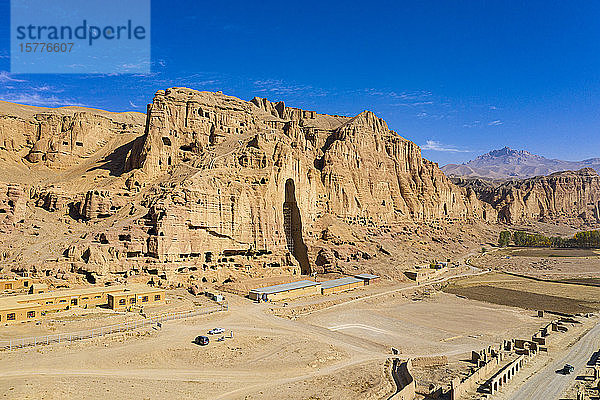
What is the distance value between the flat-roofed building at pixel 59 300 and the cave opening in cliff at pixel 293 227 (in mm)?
31969

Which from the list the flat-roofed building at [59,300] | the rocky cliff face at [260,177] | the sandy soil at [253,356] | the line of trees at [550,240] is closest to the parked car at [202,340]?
the sandy soil at [253,356]

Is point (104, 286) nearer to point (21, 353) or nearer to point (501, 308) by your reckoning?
point (21, 353)

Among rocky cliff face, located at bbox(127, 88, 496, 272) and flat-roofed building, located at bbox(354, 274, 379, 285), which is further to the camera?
flat-roofed building, located at bbox(354, 274, 379, 285)

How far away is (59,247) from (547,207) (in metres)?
204

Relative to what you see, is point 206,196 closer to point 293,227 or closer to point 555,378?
point 293,227

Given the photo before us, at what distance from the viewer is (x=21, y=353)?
34188 mm

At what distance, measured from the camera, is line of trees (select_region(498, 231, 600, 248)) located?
479ft

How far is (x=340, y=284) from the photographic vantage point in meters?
68.8

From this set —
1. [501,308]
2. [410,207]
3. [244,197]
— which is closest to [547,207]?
[410,207]

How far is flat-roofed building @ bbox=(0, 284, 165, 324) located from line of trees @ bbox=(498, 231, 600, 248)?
418 ft

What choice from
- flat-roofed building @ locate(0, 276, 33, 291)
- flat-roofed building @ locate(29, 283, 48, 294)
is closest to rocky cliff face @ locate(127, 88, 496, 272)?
flat-roofed building @ locate(29, 283, 48, 294)

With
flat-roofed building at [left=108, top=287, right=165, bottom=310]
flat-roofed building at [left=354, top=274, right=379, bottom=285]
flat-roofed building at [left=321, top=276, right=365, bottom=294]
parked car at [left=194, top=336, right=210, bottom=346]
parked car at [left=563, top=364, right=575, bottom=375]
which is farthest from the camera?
flat-roofed building at [left=354, top=274, right=379, bottom=285]

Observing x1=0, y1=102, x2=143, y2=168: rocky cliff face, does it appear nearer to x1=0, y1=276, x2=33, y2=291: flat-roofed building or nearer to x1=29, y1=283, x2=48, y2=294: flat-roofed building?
x1=0, y1=276, x2=33, y2=291: flat-roofed building

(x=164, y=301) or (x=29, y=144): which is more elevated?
(x=29, y=144)
